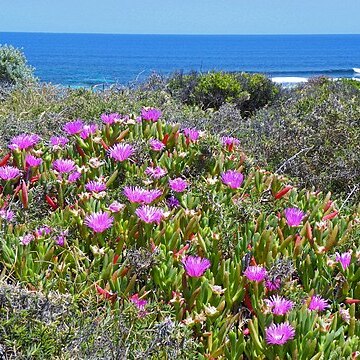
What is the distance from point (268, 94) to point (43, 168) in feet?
36.3

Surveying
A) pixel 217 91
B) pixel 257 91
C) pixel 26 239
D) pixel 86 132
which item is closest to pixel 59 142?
pixel 86 132

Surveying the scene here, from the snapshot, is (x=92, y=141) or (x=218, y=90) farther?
(x=218, y=90)

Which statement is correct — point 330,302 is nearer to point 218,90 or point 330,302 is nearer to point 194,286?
point 194,286

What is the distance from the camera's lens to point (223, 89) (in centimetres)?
1213

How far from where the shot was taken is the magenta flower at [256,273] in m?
1.95

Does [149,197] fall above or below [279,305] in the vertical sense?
above

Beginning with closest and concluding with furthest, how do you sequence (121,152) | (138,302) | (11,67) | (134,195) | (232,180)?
(138,302) < (134,195) < (232,180) < (121,152) < (11,67)

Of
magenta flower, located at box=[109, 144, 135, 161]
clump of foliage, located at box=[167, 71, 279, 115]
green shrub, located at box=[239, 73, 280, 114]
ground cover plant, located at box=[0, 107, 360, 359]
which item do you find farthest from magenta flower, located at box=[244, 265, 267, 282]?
green shrub, located at box=[239, 73, 280, 114]

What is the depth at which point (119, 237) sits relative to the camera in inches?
86.4

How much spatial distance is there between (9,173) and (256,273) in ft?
4.29

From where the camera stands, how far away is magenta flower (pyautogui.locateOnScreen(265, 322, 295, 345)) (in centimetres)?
166

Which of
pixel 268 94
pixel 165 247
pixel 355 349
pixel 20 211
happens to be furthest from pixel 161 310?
pixel 268 94

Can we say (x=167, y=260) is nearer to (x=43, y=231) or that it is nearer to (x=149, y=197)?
(x=149, y=197)

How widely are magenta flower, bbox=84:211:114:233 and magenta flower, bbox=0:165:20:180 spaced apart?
60 centimetres
